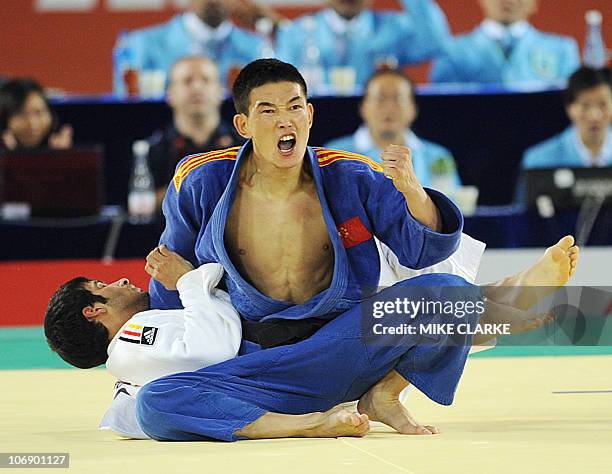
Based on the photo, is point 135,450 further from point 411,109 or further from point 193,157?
point 411,109

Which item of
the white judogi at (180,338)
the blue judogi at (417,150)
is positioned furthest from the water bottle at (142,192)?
the white judogi at (180,338)

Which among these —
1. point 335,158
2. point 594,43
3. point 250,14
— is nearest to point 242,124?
point 335,158

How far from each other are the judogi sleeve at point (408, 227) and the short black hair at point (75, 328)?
93cm

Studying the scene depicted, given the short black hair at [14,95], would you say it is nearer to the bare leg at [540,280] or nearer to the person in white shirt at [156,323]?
the person in white shirt at [156,323]

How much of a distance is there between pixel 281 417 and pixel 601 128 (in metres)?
5.41

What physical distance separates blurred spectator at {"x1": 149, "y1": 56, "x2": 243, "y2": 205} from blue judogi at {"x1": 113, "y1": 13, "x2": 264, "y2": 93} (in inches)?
27.9

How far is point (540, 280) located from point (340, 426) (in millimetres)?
962

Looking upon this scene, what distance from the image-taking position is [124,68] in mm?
8891

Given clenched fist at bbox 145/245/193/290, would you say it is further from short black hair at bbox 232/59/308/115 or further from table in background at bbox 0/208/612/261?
table in background at bbox 0/208/612/261

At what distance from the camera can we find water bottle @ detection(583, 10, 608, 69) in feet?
29.8

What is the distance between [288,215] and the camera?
3805mm

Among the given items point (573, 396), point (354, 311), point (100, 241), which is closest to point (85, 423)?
point (354, 311)

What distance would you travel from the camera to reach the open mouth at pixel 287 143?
365 centimetres

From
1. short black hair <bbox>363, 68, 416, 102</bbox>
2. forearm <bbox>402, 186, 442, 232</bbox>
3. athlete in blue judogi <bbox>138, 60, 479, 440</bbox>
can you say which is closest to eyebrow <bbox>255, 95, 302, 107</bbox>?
athlete in blue judogi <bbox>138, 60, 479, 440</bbox>
